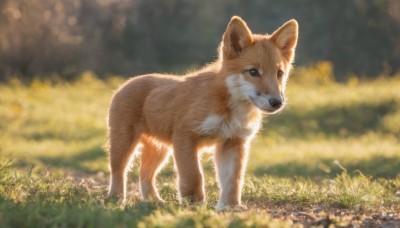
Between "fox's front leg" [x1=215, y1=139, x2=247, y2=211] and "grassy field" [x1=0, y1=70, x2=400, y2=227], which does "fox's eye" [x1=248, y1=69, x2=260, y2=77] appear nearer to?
"fox's front leg" [x1=215, y1=139, x2=247, y2=211]

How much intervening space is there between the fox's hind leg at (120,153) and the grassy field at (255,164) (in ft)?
0.67

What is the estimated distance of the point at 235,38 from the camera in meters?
6.77

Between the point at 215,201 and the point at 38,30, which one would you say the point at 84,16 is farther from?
the point at 215,201

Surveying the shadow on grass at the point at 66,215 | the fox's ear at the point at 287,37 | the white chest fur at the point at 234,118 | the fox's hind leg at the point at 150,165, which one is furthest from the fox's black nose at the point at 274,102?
the fox's hind leg at the point at 150,165

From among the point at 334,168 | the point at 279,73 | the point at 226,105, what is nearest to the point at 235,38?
the point at 279,73

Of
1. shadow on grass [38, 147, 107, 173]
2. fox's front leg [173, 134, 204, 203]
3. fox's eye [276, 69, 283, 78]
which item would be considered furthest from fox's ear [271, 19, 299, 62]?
shadow on grass [38, 147, 107, 173]

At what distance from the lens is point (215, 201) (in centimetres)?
760

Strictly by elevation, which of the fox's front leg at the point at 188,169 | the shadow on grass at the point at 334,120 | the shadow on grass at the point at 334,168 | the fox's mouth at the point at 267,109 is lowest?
the fox's front leg at the point at 188,169

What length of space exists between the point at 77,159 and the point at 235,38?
761 cm

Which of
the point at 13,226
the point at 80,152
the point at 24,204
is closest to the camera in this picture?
the point at 13,226

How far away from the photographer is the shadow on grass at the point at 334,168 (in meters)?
11.3

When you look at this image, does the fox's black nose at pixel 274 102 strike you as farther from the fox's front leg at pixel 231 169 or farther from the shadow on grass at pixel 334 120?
the shadow on grass at pixel 334 120

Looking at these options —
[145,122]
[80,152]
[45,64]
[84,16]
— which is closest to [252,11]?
[84,16]

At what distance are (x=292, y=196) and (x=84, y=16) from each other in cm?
2366
